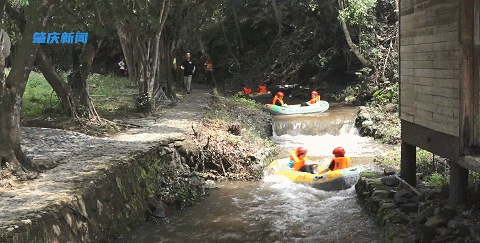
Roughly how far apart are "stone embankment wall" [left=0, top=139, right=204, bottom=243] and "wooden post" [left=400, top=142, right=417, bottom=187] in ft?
13.3

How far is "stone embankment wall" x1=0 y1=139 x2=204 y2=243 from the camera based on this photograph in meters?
6.34

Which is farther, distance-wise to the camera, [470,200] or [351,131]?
[351,131]

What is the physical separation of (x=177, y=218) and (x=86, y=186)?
2294 mm

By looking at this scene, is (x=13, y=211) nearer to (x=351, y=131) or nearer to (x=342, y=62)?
(x=351, y=131)

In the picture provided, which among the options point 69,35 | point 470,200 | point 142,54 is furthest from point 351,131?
point 470,200

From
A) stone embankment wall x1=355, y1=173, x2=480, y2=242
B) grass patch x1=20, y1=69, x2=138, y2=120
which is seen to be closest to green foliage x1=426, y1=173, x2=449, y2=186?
stone embankment wall x1=355, y1=173, x2=480, y2=242

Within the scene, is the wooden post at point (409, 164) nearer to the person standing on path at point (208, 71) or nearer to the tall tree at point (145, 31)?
the tall tree at point (145, 31)

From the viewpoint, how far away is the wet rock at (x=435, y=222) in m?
7.44

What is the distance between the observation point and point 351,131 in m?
19.2

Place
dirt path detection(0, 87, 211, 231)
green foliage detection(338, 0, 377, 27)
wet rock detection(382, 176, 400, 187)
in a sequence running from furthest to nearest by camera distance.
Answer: green foliage detection(338, 0, 377, 27) < wet rock detection(382, 176, 400, 187) < dirt path detection(0, 87, 211, 231)

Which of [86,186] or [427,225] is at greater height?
[86,186]

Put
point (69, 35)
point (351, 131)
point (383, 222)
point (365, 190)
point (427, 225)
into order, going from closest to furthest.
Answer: point (427, 225) < point (383, 222) < point (365, 190) < point (69, 35) < point (351, 131)

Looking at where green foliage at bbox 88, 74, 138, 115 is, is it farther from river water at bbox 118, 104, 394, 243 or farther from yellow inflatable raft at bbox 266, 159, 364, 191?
yellow inflatable raft at bbox 266, 159, 364, 191

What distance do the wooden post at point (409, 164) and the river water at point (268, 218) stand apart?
104 cm
